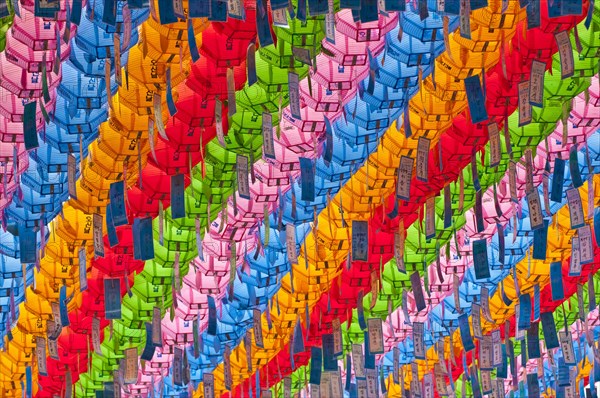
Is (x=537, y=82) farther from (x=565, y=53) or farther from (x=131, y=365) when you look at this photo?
(x=131, y=365)

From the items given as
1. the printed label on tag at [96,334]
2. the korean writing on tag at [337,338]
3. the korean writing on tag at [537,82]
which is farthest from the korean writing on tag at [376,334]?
the korean writing on tag at [537,82]

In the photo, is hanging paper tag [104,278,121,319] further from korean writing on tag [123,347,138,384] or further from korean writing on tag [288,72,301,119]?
korean writing on tag [288,72,301,119]

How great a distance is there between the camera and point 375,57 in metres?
9.18

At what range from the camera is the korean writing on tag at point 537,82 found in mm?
9164

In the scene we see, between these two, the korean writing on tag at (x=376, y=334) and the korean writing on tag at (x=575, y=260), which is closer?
the korean writing on tag at (x=575, y=260)

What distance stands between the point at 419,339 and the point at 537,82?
5070 mm

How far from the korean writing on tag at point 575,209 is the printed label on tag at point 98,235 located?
3.15 metres

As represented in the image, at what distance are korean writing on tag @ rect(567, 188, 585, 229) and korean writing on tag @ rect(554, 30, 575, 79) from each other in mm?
1940

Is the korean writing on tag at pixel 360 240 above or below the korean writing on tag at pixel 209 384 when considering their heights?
below

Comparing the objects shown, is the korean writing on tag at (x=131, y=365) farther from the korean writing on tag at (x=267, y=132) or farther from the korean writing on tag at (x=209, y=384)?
the korean writing on tag at (x=267, y=132)

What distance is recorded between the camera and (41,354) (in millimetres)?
12586

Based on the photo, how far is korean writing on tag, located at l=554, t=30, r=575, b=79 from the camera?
893 cm

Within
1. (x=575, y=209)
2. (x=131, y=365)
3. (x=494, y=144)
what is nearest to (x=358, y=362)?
(x=131, y=365)

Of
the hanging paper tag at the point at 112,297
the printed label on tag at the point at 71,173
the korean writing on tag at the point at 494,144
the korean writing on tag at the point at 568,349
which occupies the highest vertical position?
the korean writing on tag at the point at 568,349
